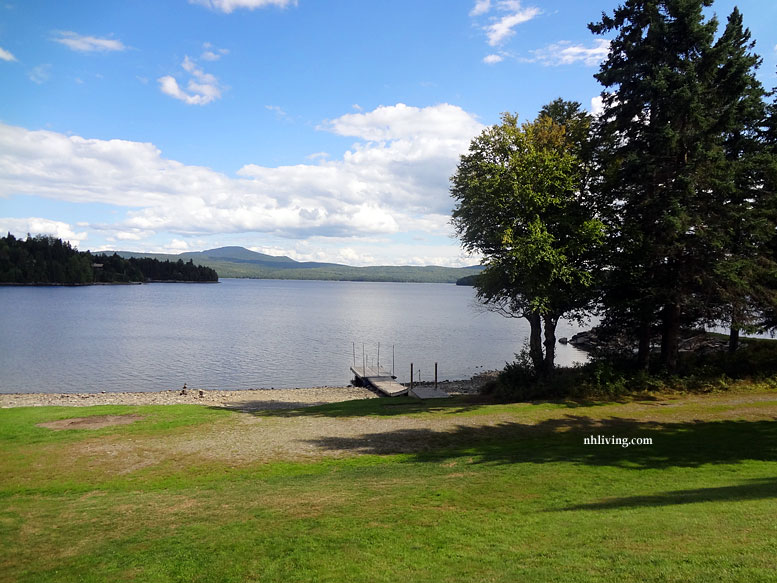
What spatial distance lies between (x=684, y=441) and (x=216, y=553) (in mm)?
16108

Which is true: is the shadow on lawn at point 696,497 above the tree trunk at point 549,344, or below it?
below

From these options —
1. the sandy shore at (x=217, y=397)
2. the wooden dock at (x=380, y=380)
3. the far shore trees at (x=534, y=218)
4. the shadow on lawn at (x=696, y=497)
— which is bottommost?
the sandy shore at (x=217, y=397)

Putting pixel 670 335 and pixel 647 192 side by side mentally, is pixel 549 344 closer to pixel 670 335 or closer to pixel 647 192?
pixel 670 335

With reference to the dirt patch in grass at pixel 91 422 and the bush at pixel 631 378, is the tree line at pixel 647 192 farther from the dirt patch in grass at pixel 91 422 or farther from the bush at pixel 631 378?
the dirt patch in grass at pixel 91 422

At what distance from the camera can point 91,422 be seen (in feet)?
79.6

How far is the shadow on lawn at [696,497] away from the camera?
1088 cm

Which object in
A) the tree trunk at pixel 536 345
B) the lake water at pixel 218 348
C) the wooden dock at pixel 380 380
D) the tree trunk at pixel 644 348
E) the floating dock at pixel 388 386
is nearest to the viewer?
the tree trunk at pixel 644 348

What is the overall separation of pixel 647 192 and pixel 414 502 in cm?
2232

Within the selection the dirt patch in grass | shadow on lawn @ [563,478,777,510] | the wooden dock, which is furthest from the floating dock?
shadow on lawn @ [563,478,777,510]

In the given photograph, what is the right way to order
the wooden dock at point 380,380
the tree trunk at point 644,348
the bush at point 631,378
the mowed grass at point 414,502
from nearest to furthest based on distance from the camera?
the mowed grass at point 414,502 → the bush at point 631,378 → the tree trunk at point 644,348 → the wooden dock at point 380,380

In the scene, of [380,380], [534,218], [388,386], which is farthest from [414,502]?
[380,380]

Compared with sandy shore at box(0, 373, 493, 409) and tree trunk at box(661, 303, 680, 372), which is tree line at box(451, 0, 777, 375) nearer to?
tree trunk at box(661, 303, 680, 372)

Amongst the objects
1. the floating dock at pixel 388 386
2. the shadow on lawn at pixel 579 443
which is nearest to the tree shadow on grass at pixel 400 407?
the shadow on lawn at pixel 579 443

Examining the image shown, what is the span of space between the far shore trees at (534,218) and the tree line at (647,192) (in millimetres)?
82
